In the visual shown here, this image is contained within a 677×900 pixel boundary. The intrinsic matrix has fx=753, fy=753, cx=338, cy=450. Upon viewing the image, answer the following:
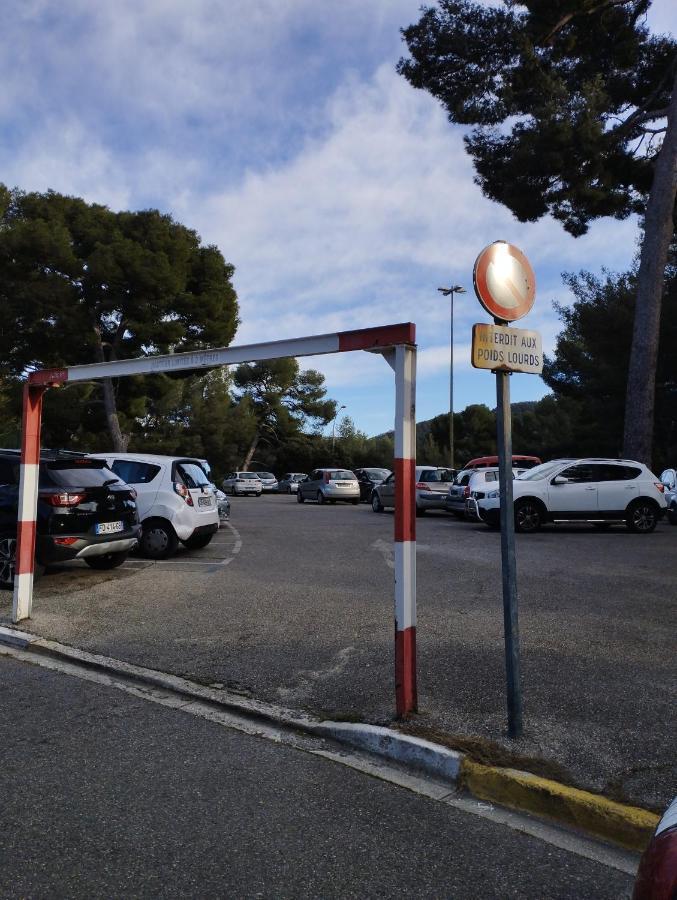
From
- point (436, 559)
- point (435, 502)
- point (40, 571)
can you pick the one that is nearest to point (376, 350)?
point (40, 571)

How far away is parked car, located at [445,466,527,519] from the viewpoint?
59.6 feet

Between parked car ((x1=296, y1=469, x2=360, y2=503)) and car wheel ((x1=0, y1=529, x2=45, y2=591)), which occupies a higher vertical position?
parked car ((x1=296, y1=469, x2=360, y2=503))

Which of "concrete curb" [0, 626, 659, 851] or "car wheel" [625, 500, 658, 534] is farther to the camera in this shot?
"car wheel" [625, 500, 658, 534]

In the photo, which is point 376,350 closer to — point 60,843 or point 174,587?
point 60,843

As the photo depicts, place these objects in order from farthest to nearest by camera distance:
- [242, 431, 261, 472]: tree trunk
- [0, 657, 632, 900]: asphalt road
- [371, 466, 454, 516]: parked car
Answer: [242, 431, 261, 472]: tree trunk
[371, 466, 454, 516]: parked car
[0, 657, 632, 900]: asphalt road

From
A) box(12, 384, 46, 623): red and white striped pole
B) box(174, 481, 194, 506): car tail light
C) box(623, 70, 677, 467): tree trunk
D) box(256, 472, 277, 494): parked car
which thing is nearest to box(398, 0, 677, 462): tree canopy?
box(623, 70, 677, 467): tree trunk

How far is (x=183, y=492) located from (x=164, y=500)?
296mm

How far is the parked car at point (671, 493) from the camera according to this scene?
18.5 meters

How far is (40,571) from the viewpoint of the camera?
866 cm

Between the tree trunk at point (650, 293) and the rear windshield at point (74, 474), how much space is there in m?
16.0

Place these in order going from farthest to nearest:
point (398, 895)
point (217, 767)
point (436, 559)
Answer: point (436, 559)
point (217, 767)
point (398, 895)

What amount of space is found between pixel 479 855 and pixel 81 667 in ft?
12.2

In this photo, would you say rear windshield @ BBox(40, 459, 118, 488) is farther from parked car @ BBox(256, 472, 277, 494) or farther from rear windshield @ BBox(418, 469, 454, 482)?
parked car @ BBox(256, 472, 277, 494)

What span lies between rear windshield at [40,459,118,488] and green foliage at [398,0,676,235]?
15968 millimetres
